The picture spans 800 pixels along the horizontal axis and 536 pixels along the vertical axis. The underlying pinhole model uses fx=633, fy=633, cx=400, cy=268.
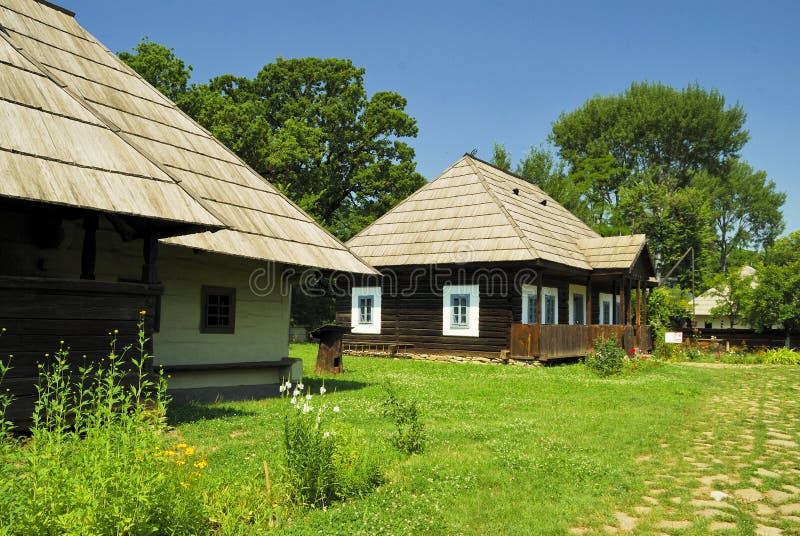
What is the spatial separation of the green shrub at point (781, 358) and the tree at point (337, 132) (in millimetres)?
19037

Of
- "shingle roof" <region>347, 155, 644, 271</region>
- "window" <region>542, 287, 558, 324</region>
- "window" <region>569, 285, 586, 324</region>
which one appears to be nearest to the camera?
"shingle roof" <region>347, 155, 644, 271</region>

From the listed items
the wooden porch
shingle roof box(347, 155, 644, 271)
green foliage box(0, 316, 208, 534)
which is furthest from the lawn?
shingle roof box(347, 155, 644, 271)

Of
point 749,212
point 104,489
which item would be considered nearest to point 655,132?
point 749,212

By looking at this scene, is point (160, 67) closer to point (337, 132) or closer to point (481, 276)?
point (337, 132)

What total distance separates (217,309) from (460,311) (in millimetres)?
10737

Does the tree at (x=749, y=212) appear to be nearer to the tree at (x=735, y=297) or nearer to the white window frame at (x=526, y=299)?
the tree at (x=735, y=297)

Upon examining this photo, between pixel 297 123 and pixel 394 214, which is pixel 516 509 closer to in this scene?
pixel 394 214

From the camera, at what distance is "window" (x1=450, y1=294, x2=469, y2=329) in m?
20.3

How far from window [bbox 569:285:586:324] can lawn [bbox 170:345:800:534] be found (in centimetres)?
977

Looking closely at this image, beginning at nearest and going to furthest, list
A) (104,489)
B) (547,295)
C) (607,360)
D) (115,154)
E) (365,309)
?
(104,489) < (115,154) < (607,360) < (547,295) < (365,309)

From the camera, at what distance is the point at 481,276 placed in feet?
65.8

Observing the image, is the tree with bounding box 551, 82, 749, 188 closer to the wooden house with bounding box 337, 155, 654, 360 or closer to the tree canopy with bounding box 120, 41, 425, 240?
the tree canopy with bounding box 120, 41, 425, 240

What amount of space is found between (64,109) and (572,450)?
24.2ft

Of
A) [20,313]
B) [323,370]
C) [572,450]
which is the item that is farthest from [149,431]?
[323,370]
